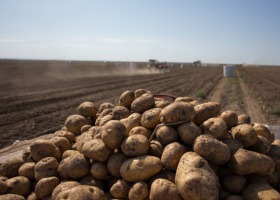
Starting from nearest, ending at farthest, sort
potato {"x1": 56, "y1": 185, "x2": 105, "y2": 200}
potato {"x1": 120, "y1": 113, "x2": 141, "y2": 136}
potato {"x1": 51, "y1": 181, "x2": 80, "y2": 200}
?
1. potato {"x1": 56, "y1": 185, "x2": 105, "y2": 200}
2. potato {"x1": 51, "y1": 181, "x2": 80, "y2": 200}
3. potato {"x1": 120, "y1": 113, "x2": 141, "y2": 136}

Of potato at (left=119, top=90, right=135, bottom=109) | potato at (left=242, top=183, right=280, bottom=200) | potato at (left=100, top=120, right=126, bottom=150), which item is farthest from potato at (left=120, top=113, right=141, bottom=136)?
potato at (left=242, top=183, right=280, bottom=200)

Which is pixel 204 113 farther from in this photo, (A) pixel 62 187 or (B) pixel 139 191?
(A) pixel 62 187

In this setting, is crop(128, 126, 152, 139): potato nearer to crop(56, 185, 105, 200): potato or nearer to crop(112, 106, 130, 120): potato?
crop(112, 106, 130, 120): potato

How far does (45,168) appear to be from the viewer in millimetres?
3801

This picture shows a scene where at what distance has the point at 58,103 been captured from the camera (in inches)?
574

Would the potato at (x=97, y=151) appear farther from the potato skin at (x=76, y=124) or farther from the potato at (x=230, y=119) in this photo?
the potato at (x=230, y=119)

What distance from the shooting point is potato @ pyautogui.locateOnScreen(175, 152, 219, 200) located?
111 inches

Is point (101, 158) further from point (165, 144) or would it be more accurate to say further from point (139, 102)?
point (139, 102)

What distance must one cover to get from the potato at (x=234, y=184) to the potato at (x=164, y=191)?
67 cm

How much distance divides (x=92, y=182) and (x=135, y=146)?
713 mm

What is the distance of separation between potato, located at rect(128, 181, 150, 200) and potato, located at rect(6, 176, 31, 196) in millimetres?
1533

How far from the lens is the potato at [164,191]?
9.84 feet

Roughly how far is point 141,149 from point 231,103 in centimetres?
1227

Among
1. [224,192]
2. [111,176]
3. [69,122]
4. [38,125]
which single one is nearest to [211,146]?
[224,192]
